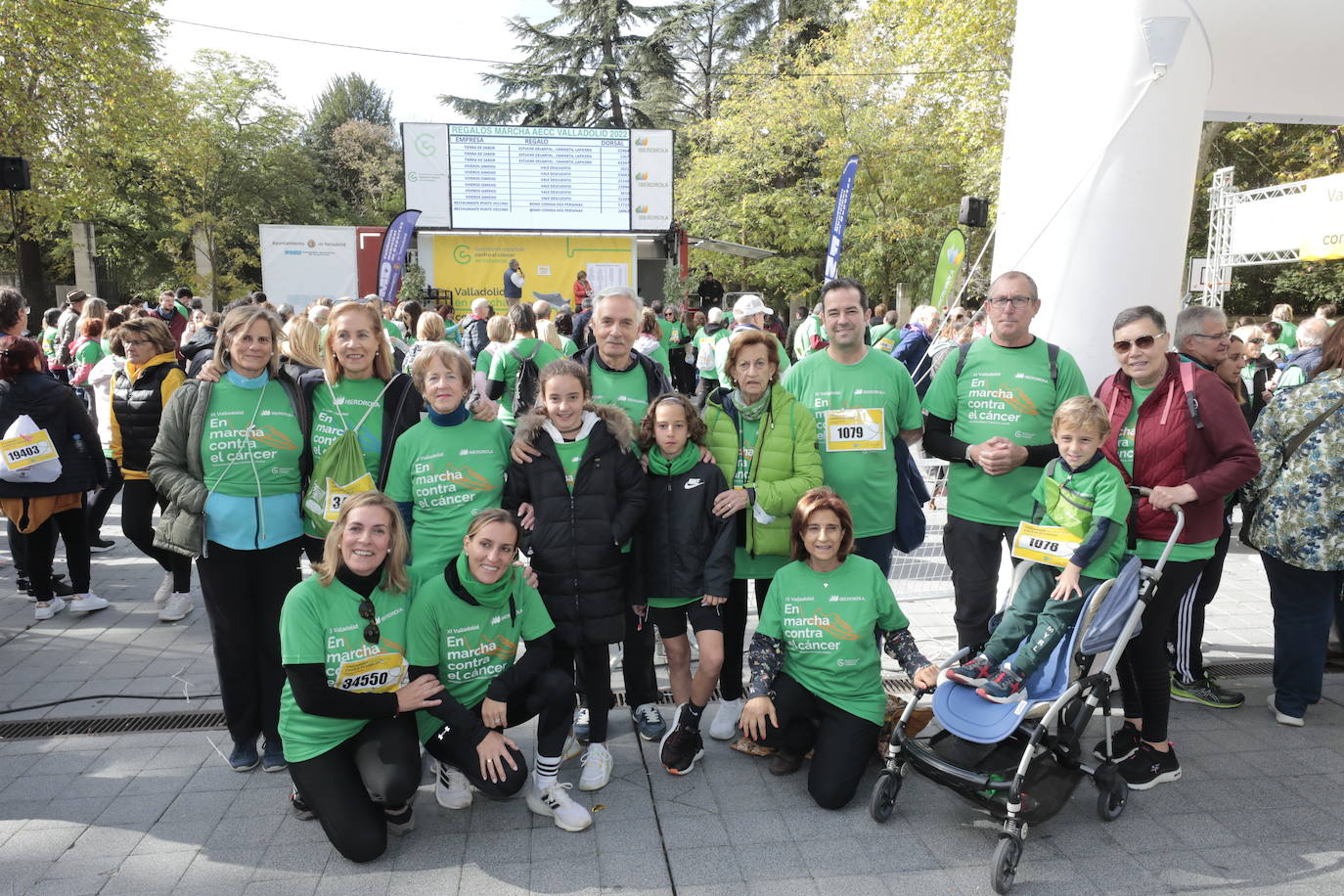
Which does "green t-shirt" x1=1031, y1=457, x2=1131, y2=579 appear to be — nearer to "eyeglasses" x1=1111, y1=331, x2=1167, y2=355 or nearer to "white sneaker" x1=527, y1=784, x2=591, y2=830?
"eyeglasses" x1=1111, y1=331, x2=1167, y2=355

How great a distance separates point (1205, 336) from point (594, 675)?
3137 millimetres

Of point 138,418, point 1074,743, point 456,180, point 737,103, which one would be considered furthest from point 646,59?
point 1074,743

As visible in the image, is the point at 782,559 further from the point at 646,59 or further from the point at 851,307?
the point at 646,59

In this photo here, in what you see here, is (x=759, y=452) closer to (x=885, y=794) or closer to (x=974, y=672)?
(x=974, y=672)

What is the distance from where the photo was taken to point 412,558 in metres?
3.71

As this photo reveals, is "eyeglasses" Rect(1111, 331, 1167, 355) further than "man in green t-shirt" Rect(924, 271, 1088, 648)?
No

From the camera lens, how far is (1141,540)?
3648 millimetres

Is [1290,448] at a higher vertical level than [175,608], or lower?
higher

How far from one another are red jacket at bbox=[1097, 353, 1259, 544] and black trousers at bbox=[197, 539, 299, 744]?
3.39 metres

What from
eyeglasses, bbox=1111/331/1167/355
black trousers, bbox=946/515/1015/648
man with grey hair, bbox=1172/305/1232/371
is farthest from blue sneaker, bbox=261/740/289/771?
man with grey hair, bbox=1172/305/1232/371

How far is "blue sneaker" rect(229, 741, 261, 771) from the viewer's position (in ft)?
12.2

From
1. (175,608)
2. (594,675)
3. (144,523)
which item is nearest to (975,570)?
(594,675)

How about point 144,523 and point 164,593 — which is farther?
point 164,593

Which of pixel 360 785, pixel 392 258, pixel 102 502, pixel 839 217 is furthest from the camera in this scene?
pixel 392 258
